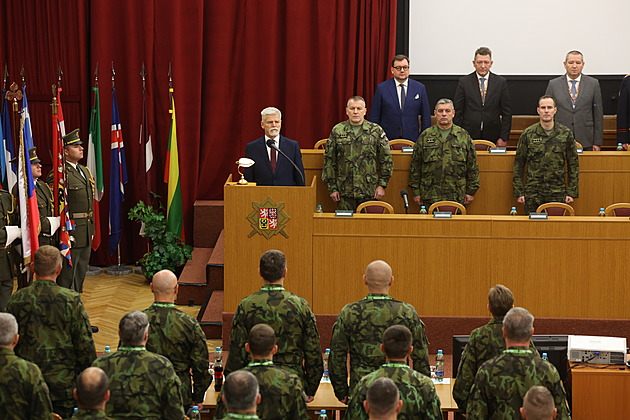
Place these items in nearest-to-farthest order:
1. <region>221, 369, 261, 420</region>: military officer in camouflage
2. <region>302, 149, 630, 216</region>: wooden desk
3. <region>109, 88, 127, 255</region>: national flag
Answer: <region>221, 369, 261, 420</region>: military officer in camouflage < <region>302, 149, 630, 216</region>: wooden desk < <region>109, 88, 127, 255</region>: national flag

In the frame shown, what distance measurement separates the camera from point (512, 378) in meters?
4.38

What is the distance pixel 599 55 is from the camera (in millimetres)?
10523

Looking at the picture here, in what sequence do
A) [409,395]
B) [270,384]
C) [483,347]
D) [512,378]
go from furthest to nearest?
[483,347] < [512,378] < [270,384] < [409,395]

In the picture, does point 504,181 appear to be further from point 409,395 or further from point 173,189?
point 409,395

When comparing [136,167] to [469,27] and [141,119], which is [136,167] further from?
[469,27]

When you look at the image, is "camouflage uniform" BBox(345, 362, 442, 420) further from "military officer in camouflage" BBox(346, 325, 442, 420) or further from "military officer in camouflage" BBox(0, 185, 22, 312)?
"military officer in camouflage" BBox(0, 185, 22, 312)

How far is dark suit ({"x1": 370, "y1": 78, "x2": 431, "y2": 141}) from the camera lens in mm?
9227

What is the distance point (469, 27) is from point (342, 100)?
159 cm

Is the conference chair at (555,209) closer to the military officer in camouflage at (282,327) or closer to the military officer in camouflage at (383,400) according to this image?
the military officer in camouflage at (282,327)

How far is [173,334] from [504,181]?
15.1 feet

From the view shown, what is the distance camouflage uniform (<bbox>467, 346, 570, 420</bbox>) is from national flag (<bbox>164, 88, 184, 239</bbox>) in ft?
20.7

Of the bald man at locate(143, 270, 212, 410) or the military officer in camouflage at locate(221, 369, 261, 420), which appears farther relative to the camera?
the bald man at locate(143, 270, 212, 410)

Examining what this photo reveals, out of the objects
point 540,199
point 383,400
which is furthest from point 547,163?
point 383,400

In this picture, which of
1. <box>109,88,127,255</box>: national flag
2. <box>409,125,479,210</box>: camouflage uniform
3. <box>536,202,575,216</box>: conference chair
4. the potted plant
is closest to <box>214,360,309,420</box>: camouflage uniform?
<box>536,202,575,216</box>: conference chair
